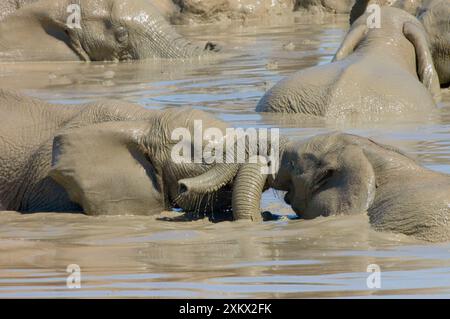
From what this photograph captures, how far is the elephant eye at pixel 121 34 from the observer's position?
1791cm

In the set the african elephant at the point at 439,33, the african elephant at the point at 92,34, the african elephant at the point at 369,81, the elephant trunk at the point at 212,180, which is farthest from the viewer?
the african elephant at the point at 92,34

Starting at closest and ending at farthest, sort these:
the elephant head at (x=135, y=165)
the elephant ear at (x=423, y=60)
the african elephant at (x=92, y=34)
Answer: the elephant head at (x=135, y=165)
the elephant ear at (x=423, y=60)
the african elephant at (x=92, y=34)

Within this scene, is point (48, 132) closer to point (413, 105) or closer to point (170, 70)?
point (413, 105)

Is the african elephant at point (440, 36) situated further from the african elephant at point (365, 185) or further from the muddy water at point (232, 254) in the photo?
the african elephant at point (365, 185)

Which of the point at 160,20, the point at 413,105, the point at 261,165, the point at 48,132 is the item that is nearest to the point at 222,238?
the point at 261,165

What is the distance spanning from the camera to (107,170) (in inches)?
343

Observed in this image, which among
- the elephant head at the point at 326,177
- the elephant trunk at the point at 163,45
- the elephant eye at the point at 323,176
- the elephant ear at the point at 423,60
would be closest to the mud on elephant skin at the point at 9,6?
the elephant trunk at the point at 163,45

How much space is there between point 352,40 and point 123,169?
18.5 ft

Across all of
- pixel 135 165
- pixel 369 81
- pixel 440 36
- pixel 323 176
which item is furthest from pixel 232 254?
pixel 440 36

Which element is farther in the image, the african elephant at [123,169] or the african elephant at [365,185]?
the african elephant at [123,169]

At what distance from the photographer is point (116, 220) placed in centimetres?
861

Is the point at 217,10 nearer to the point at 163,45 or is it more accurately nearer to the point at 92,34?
the point at 163,45
